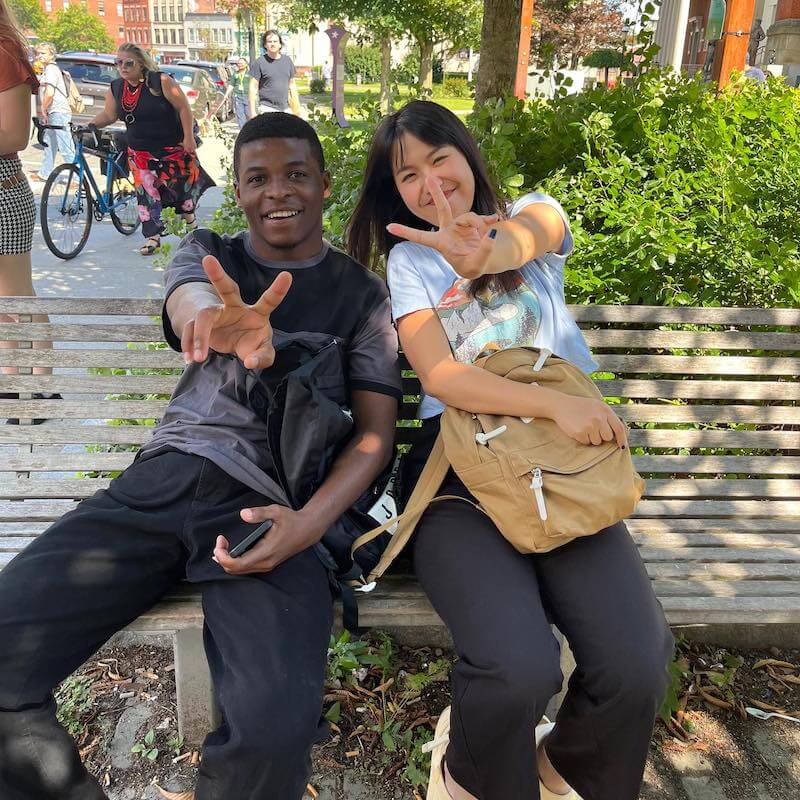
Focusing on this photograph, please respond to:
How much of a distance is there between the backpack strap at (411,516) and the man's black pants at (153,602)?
0.15 m

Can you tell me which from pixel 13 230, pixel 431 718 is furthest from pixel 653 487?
pixel 13 230

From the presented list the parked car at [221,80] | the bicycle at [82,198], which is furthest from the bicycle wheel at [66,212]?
the parked car at [221,80]

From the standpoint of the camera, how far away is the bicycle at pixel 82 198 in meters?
7.46

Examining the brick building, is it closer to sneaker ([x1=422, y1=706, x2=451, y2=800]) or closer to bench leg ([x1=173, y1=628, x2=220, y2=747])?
bench leg ([x1=173, y1=628, x2=220, y2=747])

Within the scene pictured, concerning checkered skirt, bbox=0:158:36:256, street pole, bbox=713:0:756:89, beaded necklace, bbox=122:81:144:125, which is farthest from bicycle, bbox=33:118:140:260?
street pole, bbox=713:0:756:89

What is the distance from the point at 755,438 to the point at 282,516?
1.67 meters

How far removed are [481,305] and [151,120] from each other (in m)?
5.55

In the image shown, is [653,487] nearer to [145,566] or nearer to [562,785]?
[562,785]

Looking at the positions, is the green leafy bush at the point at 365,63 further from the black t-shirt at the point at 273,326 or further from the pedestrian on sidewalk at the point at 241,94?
the black t-shirt at the point at 273,326

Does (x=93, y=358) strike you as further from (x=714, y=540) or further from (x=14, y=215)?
(x=714, y=540)

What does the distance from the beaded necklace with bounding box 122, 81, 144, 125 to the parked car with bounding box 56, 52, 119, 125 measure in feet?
42.2

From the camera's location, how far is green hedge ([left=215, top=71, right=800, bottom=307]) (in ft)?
9.50

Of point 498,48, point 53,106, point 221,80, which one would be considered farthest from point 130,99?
point 221,80

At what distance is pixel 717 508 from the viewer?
2.64 meters
